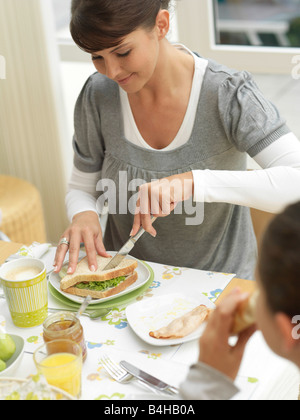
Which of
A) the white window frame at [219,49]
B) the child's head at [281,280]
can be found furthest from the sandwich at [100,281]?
the white window frame at [219,49]

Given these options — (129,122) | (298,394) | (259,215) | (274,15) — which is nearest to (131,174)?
(129,122)

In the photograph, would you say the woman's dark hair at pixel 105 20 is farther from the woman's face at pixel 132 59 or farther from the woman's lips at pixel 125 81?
the woman's lips at pixel 125 81

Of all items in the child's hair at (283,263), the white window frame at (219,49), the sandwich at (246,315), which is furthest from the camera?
the white window frame at (219,49)

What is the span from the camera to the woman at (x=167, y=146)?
139 centimetres

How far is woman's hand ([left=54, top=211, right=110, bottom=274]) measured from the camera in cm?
140

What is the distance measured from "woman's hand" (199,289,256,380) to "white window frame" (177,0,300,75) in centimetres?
180

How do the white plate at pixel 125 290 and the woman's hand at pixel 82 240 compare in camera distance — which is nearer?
the white plate at pixel 125 290

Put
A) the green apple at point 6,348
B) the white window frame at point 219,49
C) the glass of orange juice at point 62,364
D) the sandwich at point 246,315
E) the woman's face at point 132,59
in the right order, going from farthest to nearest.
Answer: the white window frame at point 219,49
the woman's face at point 132,59
the green apple at point 6,348
the glass of orange juice at point 62,364
the sandwich at point 246,315

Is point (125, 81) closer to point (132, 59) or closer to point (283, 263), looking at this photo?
point (132, 59)

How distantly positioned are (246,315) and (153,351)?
1.30ft

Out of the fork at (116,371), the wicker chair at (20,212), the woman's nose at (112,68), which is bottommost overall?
the wicker chair at (20,212)

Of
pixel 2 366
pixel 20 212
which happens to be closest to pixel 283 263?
pixel 2 366

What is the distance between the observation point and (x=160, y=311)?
1.25 m

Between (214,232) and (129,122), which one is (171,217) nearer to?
(214,232)
